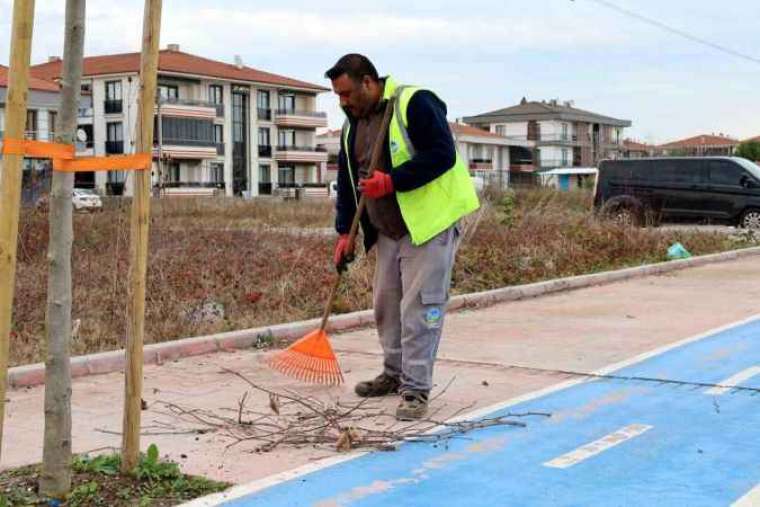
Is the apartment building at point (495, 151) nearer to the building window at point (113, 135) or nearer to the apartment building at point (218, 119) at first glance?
the apartment building at point (218, 119)

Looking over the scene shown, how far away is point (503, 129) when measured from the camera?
354 feet

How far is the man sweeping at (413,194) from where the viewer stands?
17.6 ft

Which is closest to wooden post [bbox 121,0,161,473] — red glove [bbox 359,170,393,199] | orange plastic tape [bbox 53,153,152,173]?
orange plastic tape [bbox 53,153,152,173]

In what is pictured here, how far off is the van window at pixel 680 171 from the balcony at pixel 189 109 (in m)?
53.9

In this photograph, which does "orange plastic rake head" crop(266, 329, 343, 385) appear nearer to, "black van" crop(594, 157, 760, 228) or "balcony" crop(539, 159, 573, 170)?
"black van" crop(594, 157, 760, 228)

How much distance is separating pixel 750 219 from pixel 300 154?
6703 cm

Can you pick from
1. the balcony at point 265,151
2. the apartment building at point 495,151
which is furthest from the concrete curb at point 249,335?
the apartment building at point 495,151

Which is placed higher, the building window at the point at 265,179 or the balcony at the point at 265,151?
the balcony at the point at 265,151

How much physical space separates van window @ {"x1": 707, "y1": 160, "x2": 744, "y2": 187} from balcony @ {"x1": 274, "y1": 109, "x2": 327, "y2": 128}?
65.9m

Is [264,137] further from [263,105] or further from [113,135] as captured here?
[113,135]

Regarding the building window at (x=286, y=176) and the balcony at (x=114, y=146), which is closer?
the balcony at (x=114, y=146)

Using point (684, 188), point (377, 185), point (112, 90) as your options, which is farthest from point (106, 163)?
point (112, 90)

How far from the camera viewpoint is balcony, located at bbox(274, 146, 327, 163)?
85.2 meters

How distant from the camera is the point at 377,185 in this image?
17.2 feet
